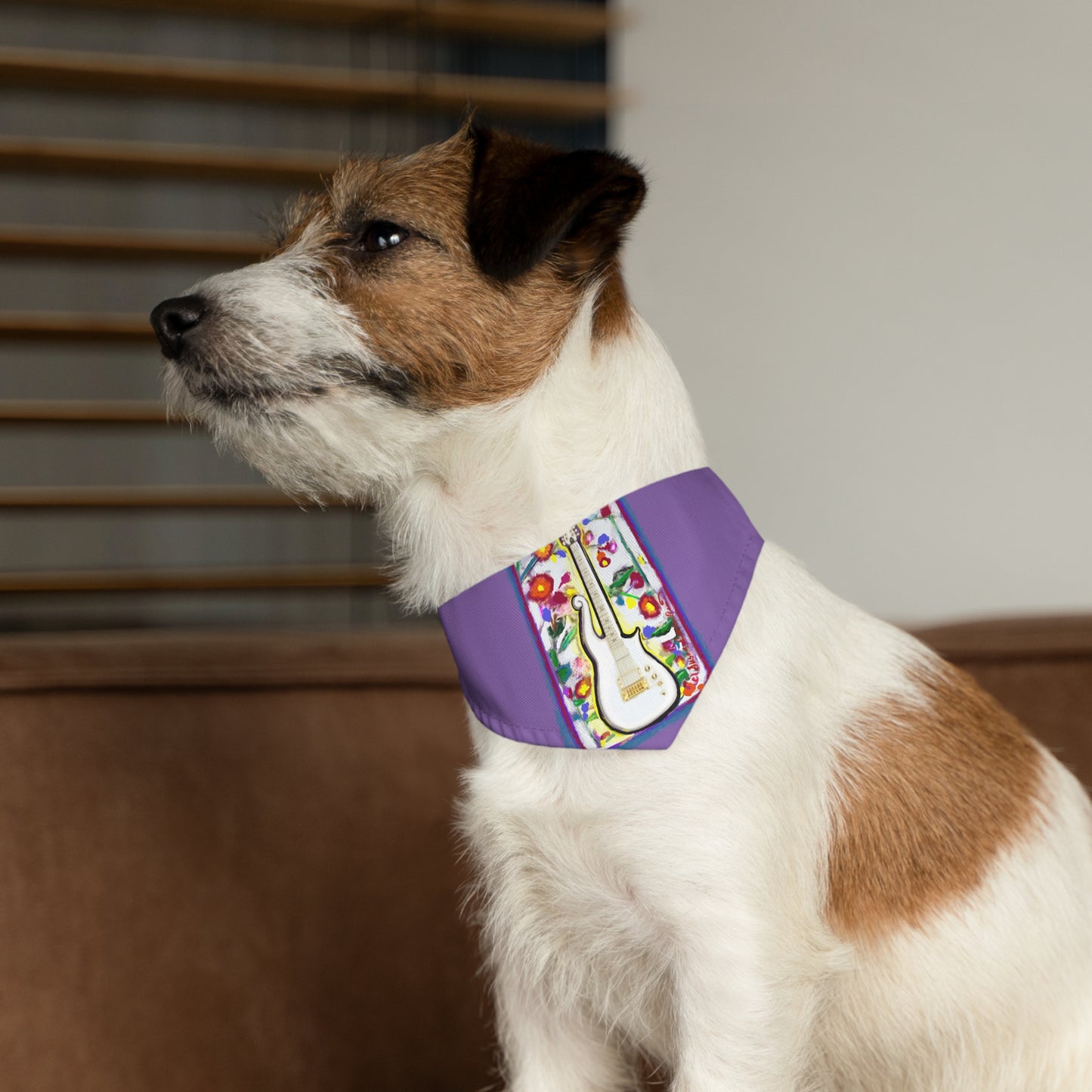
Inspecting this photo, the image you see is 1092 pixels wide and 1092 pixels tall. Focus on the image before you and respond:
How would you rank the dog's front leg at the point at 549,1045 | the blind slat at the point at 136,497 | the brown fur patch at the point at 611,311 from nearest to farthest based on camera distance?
1. the brown fur patch at the point at 611,311
2. the dog's front leg at the point at 549,1045
3. the blind slat at the point at 136,497

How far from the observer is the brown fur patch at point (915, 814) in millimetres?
1062

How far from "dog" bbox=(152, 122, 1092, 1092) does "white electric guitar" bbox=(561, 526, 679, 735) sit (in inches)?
1.2

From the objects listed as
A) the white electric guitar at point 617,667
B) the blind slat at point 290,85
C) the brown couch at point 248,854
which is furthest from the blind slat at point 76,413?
the white electric guitar at point 617,667

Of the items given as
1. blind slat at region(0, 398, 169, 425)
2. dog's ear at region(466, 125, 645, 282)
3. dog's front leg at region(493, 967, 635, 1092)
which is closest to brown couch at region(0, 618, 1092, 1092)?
dog's front leg at region(493, 967, 635, 1092)

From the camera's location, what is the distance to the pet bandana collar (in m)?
1.00

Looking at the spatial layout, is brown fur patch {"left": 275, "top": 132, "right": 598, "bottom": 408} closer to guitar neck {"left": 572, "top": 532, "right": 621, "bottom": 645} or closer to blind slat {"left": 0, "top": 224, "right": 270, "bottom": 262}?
guitar neck {"left": 572, "top": 532, "right": 621, "bottom": 645}

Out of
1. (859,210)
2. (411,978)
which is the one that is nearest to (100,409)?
(859,210)

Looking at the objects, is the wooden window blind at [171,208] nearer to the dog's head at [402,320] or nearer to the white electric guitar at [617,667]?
the dog's head at [402,320]

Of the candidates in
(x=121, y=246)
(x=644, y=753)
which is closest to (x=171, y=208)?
(x=121, y=246)

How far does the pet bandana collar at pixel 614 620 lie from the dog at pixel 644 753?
0.02 metres

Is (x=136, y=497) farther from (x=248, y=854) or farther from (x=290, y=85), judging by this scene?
(x=248, y=854)

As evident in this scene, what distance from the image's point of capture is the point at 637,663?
102 centimetres

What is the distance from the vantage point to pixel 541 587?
1.06m

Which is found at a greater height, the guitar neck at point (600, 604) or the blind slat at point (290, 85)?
the blind slat at point (290, 85)
